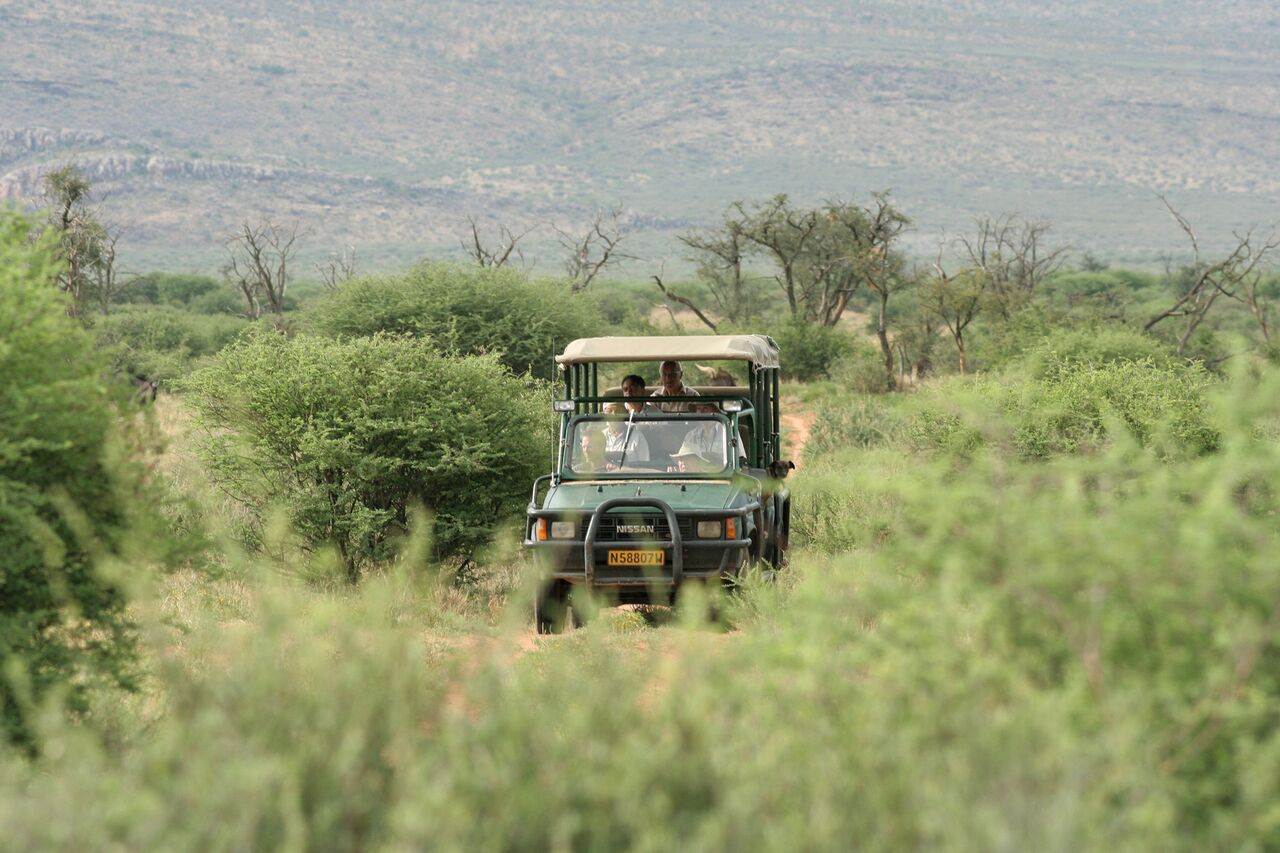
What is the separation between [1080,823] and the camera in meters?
3.90

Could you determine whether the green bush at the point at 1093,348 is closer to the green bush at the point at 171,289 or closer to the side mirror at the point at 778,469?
the side mirror at the point at 778,469

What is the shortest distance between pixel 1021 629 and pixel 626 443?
689cm

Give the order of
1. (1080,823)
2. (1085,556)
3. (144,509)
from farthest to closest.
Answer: (144,509), (1085,556), (1080,823)

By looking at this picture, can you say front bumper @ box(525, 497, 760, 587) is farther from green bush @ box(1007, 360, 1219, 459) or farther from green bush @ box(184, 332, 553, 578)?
green bush @ box(1007, 360, 1219, 459)

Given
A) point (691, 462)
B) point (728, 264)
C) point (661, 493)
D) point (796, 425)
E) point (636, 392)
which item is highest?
point (636, 392)

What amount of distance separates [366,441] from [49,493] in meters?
7.14

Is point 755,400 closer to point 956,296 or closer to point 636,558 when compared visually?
point 636,558

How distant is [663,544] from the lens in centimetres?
1039

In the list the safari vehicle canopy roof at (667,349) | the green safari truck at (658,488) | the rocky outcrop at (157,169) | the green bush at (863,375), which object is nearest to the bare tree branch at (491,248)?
the green bush at (863,375)

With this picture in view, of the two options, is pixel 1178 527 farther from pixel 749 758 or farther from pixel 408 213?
pixel 408 213

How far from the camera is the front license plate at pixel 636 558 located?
10.4 m

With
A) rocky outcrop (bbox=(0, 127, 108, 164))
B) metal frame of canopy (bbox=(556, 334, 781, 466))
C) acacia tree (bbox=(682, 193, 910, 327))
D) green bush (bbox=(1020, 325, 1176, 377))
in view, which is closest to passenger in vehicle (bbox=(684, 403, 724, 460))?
metal frame of canopy (bbox=(556, 334, 781, 466))

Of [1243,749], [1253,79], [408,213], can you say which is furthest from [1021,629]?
[1253,79]

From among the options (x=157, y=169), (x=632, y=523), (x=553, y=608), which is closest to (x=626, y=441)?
(x=632, y=523)
